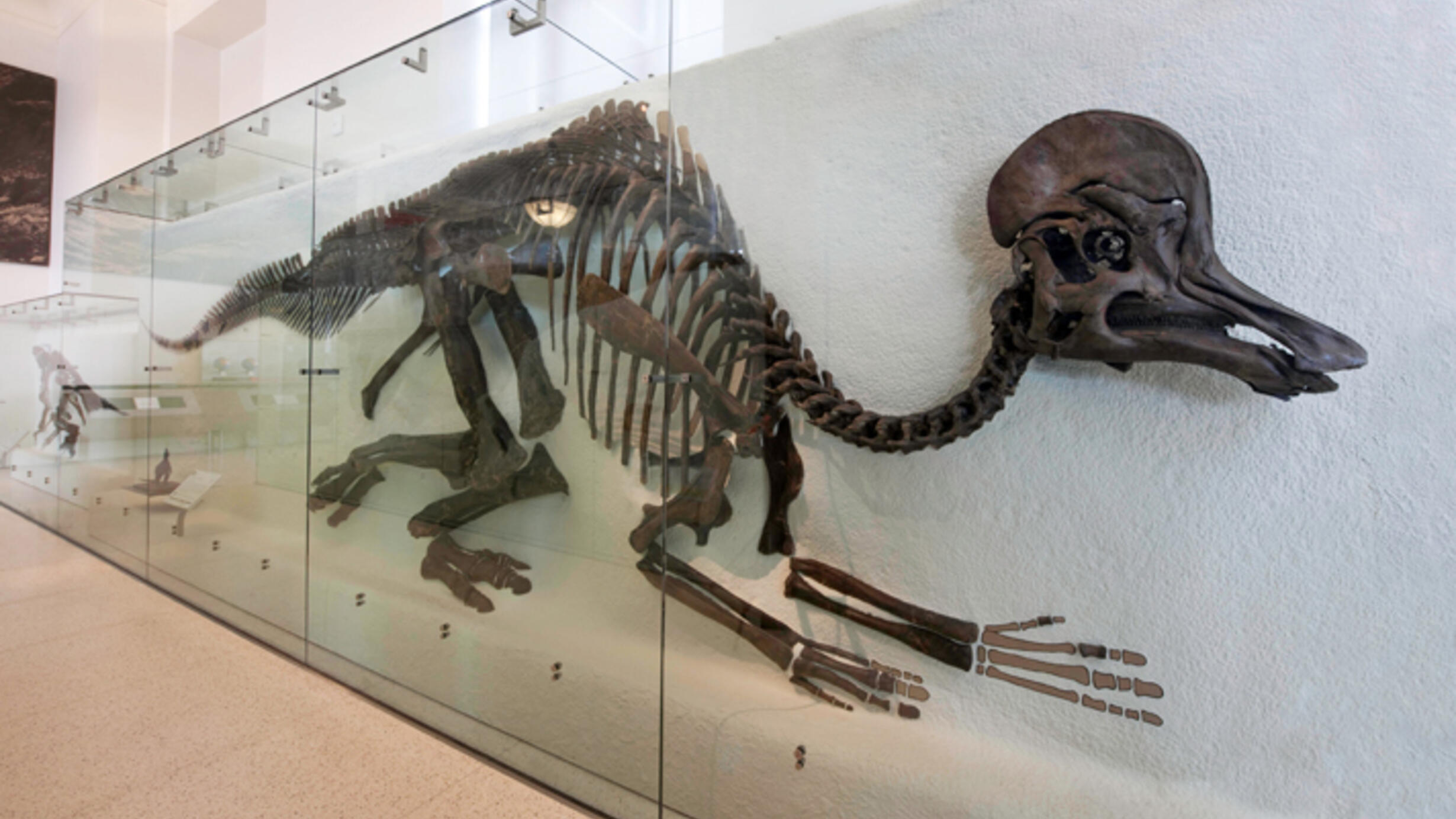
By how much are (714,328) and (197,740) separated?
1889 millimetres

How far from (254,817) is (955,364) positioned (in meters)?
2.04

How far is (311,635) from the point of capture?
2418 millimetres

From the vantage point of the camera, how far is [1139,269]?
4.08 feet

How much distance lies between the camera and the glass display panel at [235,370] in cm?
250

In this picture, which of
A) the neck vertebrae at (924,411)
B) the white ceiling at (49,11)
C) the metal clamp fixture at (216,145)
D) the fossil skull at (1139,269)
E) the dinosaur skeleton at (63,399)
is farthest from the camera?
the white ceiling at (49,11)

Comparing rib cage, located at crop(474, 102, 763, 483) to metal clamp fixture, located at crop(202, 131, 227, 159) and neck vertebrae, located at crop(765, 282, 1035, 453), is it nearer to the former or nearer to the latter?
neck vertebrae, located at crop(765, 282, 1035, 453)

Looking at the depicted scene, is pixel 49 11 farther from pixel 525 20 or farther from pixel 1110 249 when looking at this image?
pixel 1110 249

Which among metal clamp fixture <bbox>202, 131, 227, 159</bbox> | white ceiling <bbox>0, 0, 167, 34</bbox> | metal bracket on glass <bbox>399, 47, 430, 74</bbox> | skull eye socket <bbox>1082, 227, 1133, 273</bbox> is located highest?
white ceiling <bbox>0, 0, 167, 34</bbox>

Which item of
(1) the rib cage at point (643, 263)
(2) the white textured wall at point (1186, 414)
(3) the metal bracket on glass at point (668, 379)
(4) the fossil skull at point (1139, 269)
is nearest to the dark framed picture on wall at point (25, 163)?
(1) the rib cage at point (643, 263)

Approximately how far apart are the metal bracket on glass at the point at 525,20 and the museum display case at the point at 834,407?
34 millimetres

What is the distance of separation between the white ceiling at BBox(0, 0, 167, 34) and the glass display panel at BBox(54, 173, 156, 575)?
3.51 meters

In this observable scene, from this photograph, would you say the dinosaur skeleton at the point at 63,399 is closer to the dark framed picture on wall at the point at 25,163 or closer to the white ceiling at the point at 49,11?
the dark framed picture on wall at the point at 25,163

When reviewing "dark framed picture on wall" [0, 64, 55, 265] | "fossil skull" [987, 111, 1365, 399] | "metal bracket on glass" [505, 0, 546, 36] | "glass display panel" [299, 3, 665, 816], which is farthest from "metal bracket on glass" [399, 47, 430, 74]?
"dark framed picture on wall" [0, 64, 55, 265]

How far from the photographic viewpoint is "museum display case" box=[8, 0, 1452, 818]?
1.31m
